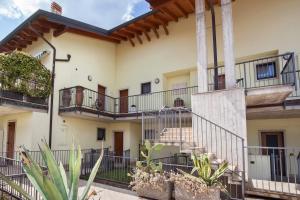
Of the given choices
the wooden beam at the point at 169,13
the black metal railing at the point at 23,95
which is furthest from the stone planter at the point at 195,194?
the wooden beam at the point at 169,13

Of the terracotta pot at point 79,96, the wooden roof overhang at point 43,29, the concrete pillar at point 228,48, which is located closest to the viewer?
the concrete pillar at point 228,48

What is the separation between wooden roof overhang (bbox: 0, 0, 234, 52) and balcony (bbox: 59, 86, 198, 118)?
11.4ft

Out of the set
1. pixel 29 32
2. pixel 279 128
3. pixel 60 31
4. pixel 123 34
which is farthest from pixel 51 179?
pixel 123 34

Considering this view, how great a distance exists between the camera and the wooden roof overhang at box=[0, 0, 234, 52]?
11828 millimetres

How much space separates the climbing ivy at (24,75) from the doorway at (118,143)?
541 cm

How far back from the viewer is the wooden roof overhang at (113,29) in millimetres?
11828

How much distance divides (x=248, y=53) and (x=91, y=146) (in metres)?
9.96

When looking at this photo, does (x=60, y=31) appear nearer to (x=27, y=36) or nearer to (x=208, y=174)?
(x=27, y=36)

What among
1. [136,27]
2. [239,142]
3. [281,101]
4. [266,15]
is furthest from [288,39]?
[136,27]

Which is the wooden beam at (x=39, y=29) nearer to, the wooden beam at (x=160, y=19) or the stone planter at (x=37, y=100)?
the stone planter at (x=37, y=100)

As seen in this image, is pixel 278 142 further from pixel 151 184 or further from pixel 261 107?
pixel 151 184

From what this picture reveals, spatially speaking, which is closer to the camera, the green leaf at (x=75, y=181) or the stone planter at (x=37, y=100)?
the green leaf at (x=75, y=181)

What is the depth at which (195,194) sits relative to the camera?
598 centimetres

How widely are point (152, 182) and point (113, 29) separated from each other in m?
10.6
